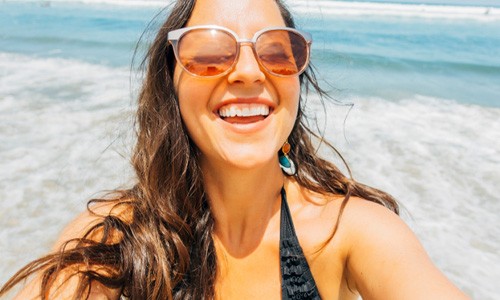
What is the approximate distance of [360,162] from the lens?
5086mm

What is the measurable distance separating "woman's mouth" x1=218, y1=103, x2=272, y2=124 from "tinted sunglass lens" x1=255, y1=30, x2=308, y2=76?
0.51ft

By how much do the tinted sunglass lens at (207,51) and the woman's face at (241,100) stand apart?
0.03 metres

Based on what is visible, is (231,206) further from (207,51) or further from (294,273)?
(207,51)

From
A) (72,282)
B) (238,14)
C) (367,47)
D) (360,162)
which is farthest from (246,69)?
(367,47)

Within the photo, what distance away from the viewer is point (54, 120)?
233 inches

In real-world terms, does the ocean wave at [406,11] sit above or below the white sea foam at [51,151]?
below

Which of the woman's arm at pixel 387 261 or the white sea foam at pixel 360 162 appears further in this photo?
the white sea foam at pixel 360 162

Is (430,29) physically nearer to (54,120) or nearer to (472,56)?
(472,56)

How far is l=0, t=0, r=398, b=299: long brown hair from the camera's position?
73.9 inches

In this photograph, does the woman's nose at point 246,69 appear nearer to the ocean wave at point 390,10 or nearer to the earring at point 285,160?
the earring at point 285,160

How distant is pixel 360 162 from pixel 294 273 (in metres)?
3.33

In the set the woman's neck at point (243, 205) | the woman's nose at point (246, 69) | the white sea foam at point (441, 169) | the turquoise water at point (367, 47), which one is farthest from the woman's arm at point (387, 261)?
the turquoise water at point (367, 47)

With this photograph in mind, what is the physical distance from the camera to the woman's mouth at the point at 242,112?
171 centimetres

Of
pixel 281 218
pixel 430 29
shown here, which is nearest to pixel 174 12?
pixel 281 218
